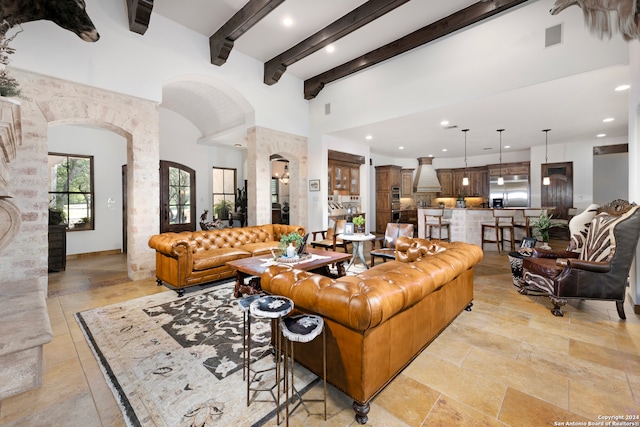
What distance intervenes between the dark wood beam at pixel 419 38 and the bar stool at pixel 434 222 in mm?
3852

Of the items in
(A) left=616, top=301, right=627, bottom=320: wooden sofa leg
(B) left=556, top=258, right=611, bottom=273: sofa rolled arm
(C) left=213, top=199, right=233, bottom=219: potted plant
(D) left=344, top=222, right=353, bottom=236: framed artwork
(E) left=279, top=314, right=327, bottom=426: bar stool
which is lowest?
(A) left=616, top=301, right=627, bottom=320: wooden sofa leg

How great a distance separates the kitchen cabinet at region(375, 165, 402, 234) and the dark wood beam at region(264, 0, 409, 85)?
5365 millimetres

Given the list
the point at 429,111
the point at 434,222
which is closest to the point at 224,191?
the point at 434,222

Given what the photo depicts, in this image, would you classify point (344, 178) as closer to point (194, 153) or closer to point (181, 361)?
point (194, 153)

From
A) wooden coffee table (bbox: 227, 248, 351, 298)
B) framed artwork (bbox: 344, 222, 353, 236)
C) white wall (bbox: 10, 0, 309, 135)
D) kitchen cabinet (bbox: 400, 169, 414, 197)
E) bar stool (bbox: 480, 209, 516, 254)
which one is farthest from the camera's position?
kitchen cabinet (bbox: 400, 169, 414, 197)

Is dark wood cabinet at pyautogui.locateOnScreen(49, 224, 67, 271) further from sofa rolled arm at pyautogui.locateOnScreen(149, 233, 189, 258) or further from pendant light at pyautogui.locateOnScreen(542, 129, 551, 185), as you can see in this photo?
pendant light at pyautogui.locateOnScreen(542, 129, 551, 185)

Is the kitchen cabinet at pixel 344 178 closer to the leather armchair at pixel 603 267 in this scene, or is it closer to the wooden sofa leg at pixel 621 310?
the leather armchair at pixel 603 267

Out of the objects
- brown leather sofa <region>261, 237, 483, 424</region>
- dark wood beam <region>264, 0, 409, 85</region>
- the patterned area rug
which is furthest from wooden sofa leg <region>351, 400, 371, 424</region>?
dark wood beam <region>264, 0, 409, 85</region>

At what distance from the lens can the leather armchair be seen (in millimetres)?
2875

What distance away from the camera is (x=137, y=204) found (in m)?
4.59

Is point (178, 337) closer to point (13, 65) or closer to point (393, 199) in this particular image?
point (13, 65)

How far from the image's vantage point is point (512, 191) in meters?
9.34

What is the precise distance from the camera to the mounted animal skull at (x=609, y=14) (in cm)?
186

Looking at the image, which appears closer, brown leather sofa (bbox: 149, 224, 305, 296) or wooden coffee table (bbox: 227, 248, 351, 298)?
wooden coffee table (bbox: 227, 248, 351, 298)
